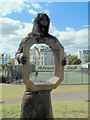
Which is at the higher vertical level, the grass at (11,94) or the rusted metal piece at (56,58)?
the rusted metal piece at (56,58)

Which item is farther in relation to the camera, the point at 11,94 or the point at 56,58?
the point at 11,94

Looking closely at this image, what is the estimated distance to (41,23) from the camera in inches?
154

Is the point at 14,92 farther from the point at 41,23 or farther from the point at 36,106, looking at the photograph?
the point at 41,23

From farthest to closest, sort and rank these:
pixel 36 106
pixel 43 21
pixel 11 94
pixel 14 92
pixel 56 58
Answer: pixel 14 92
pixel 11 94
pixel 56 58
pixel 43 21
pixel 36 106

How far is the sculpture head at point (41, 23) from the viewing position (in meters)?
3.91

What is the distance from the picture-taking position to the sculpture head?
391 cm

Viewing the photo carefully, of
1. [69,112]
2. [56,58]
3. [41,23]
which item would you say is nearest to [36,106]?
[56,58]

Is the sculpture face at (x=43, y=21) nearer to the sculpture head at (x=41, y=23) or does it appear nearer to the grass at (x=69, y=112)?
the sculpture head at (x=41, y=23)

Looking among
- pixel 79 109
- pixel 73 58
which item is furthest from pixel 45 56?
pixel 79 109

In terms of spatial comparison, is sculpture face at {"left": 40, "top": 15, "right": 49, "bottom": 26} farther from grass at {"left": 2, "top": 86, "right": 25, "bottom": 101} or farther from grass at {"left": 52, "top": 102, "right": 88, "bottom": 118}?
grass at {"left": 2, "top": 86, "right": 25, "bottom": 101}

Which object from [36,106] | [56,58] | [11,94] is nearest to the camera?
[36,106]

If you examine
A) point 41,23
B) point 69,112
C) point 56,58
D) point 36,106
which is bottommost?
point 69,112

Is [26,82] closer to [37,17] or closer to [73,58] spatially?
[37,17]

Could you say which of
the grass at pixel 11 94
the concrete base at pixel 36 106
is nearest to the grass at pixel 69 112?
the concrete base at pixel 36 106
